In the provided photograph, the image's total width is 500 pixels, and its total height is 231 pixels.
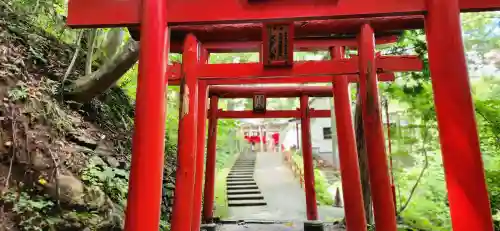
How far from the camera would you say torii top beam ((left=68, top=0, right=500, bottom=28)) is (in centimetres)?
332

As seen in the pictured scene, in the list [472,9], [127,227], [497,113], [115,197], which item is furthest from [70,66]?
[497,113]

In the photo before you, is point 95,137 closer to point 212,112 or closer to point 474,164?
point 212,112

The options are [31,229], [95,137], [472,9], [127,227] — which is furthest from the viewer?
[95,137]

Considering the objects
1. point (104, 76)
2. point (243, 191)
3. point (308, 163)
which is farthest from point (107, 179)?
point (243, 191)

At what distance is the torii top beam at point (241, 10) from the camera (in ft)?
10.9

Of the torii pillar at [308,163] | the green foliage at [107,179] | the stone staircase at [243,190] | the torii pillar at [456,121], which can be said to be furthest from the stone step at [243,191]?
the torii pillar at [456,121]

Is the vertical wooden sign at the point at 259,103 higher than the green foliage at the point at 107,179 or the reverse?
higher

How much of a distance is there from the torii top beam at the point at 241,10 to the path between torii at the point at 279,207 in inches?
257

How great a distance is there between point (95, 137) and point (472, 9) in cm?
665

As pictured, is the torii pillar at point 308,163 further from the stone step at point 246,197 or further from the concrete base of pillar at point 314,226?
the stone step at point 246,197

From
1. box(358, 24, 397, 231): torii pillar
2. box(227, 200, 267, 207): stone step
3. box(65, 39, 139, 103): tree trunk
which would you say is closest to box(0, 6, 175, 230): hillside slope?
box(65, 39, 139, 103): tree trunk

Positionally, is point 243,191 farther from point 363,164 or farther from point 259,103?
point 363,164

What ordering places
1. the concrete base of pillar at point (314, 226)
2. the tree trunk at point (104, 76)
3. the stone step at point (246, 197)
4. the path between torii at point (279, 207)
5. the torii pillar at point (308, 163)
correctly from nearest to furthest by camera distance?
the tree trunk at point (104, 76)
the concrete base of pillar at point (314, 226)
the torii pillar at point (308, 163)
the path between torii at point (279, 207)
the stone step at point (246, 197)

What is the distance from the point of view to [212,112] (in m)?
9.16
